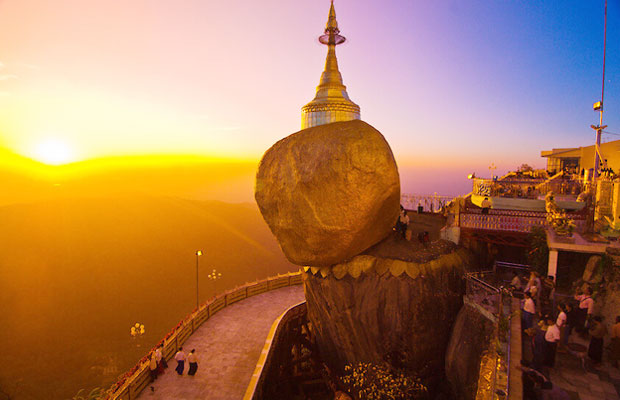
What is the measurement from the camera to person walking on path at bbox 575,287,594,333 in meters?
9.89

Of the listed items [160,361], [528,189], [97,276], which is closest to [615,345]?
[160,361]

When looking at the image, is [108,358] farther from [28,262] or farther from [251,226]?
[251,226]

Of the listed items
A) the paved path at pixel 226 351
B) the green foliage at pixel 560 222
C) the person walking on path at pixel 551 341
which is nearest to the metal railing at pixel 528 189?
the green foliage at pixel 560 222

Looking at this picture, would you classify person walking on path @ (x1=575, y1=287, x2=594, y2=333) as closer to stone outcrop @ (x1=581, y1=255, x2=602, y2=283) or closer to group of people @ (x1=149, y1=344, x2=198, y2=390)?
stone outcrop @ (x1=581, y1=255, x2=602, y2=283)

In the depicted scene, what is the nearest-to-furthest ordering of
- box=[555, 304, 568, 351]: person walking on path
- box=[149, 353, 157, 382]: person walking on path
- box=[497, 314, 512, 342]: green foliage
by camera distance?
box=[555, 304, 568, 351]: person walking on path, box=[497, 314, 512, 342]: green foliage, box=[149, 353, 157, 382]: person walking on path

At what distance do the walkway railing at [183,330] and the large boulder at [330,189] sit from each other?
25.2ft

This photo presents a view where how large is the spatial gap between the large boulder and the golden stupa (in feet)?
27.4

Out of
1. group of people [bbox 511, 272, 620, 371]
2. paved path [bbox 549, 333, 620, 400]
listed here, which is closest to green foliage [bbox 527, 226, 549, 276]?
group of people [bbox 511, 272, 620, 371]

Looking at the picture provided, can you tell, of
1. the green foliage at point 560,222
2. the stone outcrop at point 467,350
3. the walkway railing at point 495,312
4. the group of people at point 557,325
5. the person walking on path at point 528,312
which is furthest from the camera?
the green foliage at point 560,222

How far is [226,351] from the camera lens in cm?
1673

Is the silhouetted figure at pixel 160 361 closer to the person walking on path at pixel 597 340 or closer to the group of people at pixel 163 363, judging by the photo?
the group of people at pixel 163 363

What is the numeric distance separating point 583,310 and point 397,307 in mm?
6584

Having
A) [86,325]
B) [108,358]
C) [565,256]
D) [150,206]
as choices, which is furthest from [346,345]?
[150,206]

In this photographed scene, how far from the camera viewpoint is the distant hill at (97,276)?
141ft
